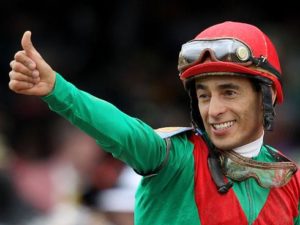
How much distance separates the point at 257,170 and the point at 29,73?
118cm

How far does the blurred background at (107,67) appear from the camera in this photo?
791 centimetres

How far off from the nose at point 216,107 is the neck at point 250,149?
0.76 ft

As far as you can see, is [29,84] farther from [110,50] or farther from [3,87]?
[110,50]

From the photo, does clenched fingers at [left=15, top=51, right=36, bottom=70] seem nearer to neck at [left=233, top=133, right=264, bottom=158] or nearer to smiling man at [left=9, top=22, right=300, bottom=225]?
smiling man at [left=9, top=22, right=300, bottom=225]

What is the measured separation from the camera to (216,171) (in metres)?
4.26

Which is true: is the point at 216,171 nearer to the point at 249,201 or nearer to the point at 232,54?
the point at 249,201

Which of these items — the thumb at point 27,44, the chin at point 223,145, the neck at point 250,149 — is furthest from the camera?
the neck at point 250,149

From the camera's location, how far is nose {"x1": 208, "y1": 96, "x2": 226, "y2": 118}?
4219 millimetres

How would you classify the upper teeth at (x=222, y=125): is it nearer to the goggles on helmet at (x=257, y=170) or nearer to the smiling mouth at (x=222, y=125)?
the smiling mouth at (x=222, y=125)

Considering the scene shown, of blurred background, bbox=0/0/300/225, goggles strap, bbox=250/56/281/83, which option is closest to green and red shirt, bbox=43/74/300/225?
goggles strap, bbox=250/56/281/83

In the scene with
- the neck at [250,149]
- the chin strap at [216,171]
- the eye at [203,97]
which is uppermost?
the eye at [203,97]

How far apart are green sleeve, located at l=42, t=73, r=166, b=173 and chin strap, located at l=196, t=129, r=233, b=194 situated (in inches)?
11.1

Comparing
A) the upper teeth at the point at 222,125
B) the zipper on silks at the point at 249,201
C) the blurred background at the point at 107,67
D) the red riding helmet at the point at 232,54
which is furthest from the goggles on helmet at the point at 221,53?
the blurred background at the point at 107,67

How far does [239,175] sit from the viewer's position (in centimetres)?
431
